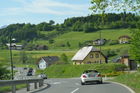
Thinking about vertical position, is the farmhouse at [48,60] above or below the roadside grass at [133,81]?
below

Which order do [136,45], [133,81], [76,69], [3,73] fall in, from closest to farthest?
[133,81] < [3,73] < [136,45] < [76,69]

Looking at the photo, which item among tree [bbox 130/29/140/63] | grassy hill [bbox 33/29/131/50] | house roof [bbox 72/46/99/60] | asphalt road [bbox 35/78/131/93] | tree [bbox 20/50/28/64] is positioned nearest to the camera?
asphalt road [bbox 35/78/131/93]

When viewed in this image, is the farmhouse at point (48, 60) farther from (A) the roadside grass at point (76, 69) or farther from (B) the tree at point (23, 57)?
(A) the roadside grass at point (76, 69)

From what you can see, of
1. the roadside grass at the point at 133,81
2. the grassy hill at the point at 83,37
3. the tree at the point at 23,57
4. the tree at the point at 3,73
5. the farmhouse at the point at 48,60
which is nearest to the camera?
the roadside grass at the point at 133,81

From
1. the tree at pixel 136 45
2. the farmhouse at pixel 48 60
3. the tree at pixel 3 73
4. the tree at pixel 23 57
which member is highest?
the tree at pixel 136 45

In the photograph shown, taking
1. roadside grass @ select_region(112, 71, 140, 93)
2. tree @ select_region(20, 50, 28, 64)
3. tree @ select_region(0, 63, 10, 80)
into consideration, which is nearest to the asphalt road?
roadside grass @ select_region(112, 71, 140, 93)

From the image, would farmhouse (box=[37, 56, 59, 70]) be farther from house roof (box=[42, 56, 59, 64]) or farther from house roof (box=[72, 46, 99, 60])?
house roof (box=[72, 46, 99, 60])

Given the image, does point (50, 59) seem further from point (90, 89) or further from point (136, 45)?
point (90, 89)

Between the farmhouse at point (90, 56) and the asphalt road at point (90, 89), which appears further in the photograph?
the farmhouse at point (90, 56)

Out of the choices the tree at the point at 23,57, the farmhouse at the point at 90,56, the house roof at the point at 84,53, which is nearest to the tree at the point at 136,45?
the farmhouse at the point at 90,56

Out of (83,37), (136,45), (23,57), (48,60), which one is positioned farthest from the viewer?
(83,37)

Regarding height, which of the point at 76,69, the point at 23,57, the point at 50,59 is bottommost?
the point at 50,59

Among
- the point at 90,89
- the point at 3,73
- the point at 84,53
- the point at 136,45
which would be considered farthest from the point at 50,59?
the point at 90,89

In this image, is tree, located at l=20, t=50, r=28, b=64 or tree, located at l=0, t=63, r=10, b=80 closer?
tree, located at l=0, t=63, r=10, b=80
